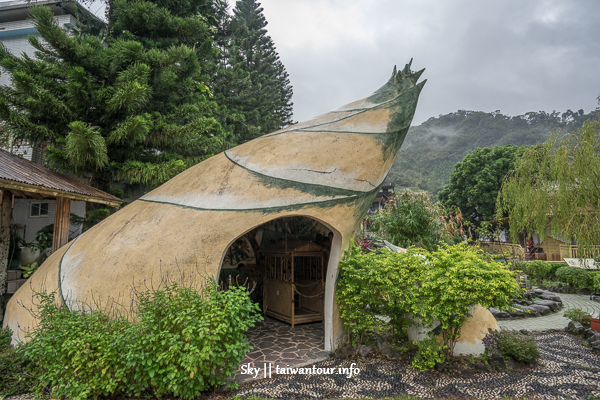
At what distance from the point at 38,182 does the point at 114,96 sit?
2.96 meters

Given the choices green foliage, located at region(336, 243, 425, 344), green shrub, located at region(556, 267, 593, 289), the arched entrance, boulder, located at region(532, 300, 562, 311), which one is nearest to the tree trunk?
the arched entrance

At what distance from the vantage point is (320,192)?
5.73m

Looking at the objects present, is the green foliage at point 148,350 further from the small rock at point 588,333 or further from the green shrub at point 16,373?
the small rock at point 588,333

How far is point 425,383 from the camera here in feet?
16.2

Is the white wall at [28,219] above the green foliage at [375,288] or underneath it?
above

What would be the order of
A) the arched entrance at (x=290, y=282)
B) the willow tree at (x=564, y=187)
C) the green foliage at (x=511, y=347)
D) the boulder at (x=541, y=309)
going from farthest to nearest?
the boulder at (x=541, y=309) < the willow tree at (x=564, y=187) < the arched entrance at (x=290, y=282) < the green foliage at (x=511, y=347)

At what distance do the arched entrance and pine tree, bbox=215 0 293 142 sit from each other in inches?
312

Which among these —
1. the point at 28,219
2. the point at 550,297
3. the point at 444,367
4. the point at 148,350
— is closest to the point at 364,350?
the point at 444,367

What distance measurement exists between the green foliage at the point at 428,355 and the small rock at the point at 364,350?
79 centimetres

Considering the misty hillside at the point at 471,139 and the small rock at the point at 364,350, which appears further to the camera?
the misty hillside at the point at 471,139

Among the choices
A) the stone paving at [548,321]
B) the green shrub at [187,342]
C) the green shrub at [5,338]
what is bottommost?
the stone paving at [548,321]

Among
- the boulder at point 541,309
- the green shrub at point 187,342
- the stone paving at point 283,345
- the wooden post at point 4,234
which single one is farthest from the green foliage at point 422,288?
the boulder at point 541,309

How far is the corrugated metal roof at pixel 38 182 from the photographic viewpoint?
215 inches

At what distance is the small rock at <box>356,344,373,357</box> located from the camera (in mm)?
5883
